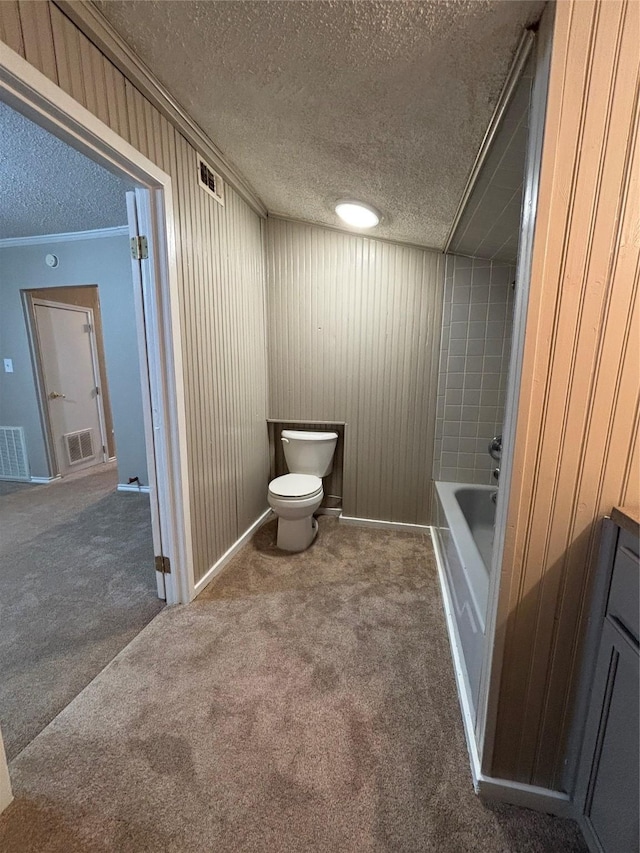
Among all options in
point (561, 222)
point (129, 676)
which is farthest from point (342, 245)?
point (129, 676)

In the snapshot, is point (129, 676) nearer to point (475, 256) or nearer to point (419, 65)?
point (419, 65)

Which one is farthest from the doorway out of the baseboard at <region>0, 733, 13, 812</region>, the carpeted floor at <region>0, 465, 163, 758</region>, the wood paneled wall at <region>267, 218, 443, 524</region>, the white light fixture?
the wood paneled wall at <region>267, 218, 443, 524</region>

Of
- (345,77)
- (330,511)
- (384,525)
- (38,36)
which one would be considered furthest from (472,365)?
(38,36)

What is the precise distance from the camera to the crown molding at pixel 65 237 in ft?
10.5

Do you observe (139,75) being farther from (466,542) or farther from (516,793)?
(516,793)

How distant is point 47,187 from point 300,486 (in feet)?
8.35

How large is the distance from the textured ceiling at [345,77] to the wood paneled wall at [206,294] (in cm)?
15

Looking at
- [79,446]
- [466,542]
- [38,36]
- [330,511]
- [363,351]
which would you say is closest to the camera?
[38,36]

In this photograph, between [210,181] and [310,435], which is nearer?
[210,181]

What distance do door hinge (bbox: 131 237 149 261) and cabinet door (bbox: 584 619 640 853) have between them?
202 cm

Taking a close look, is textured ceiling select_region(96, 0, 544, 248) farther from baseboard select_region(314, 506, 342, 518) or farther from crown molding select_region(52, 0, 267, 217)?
baseboard select_region(314, 506, 342, 518)

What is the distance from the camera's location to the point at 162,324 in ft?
5.09

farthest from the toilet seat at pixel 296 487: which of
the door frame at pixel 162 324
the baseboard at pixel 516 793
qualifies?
the baseboard at pixel 516 793

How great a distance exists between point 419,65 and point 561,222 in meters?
0.67
